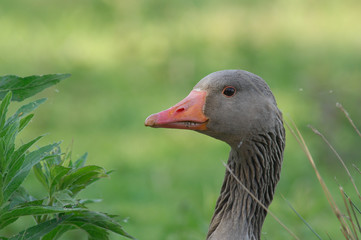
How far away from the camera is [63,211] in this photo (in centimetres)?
276

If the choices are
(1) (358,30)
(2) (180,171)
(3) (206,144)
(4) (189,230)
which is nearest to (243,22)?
(1) (358,30)

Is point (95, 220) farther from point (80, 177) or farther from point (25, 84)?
point (25, 84)

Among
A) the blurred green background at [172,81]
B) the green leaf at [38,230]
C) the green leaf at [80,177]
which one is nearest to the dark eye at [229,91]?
the green leaf at [80,177]

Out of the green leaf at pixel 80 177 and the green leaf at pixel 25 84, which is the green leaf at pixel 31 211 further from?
the green leaf at pixel 25 84

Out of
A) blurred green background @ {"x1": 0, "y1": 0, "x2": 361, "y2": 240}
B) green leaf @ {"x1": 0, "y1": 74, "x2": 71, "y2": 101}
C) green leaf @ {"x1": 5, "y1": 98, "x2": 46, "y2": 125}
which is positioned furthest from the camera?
blurred green background @ {"x1": 0, "y1": 0, "x2": 361, "y2": 240}

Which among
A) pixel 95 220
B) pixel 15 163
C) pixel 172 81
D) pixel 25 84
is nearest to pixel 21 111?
pixel 25 84

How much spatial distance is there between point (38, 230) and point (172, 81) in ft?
19.4

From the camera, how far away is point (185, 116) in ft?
10.7

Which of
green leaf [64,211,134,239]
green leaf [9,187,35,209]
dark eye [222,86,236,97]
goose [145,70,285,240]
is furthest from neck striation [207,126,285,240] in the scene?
green leaf [9,187,35,209]

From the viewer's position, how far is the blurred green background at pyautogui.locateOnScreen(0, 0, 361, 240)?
252 inches

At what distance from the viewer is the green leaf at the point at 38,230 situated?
114 inches

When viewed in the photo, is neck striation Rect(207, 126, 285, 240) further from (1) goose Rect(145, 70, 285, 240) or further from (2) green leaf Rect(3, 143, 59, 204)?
(2) green leaf Rect(3, 143, 59, 204)

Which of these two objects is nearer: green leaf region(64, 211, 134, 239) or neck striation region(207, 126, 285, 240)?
green leaf region(64, 211, 134, 239)

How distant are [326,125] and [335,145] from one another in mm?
239
